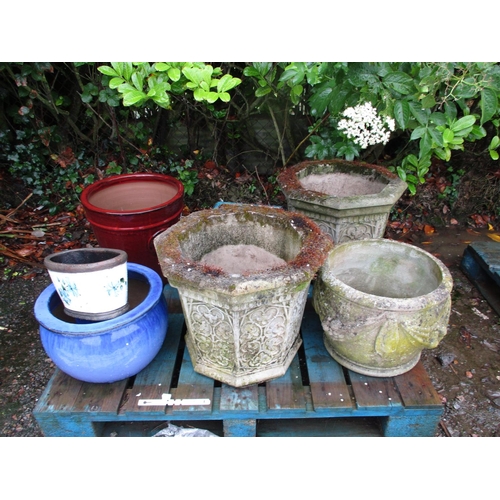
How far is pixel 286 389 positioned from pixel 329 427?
1.12 ft

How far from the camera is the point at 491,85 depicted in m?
1.63

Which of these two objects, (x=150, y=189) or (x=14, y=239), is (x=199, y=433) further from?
(x=14, y=239)

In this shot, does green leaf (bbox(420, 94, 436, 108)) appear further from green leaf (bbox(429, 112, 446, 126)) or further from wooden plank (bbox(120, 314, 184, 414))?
wooden plank (bbox(120, 314, 184, 414))

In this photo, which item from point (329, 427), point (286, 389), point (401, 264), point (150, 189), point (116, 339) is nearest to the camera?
point (116, 339)

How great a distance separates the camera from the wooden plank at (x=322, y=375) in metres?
1.64

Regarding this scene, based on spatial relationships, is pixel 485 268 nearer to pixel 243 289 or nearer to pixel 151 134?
pixel 243 289

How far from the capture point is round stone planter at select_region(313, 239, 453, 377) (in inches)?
61.0

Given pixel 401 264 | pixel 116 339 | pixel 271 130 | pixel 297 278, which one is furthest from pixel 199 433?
pixel 271 130

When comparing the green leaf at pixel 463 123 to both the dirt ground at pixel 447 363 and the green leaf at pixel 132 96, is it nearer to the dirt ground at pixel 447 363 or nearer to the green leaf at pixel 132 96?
the dirt ground at pixel 447 363

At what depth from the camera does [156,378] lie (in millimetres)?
1758

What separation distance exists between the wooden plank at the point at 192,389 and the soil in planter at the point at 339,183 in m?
1.39

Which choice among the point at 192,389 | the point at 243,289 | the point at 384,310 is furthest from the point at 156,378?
the point at 384,310

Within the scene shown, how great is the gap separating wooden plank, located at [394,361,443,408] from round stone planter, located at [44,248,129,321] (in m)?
1.27

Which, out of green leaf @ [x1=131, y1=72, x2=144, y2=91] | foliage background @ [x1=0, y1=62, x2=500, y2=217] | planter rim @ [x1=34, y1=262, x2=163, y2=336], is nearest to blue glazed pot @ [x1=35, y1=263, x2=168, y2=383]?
planter rim @ [x1=34, y1=262, x2=163, y2=336]
